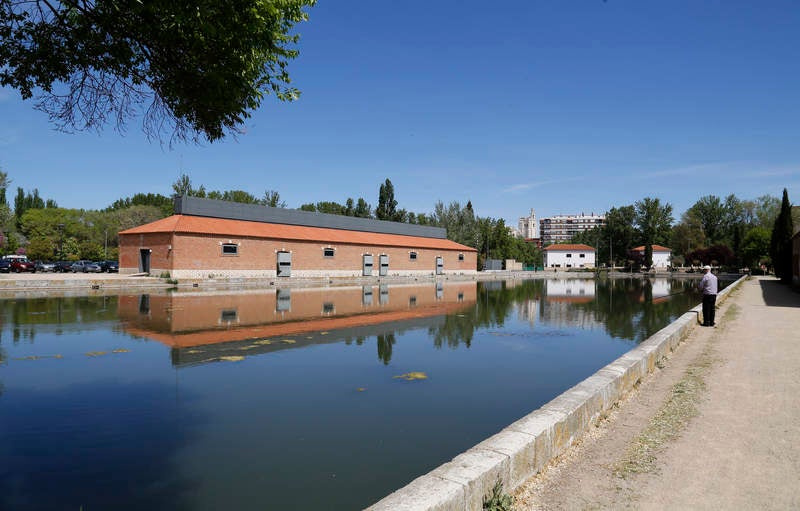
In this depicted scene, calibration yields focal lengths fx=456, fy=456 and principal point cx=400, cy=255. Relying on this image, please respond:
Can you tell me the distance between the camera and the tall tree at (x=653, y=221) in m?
76.4

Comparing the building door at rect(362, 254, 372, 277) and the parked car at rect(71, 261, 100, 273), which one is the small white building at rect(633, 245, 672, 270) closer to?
the building door at rect(362, 254, 372, 277)

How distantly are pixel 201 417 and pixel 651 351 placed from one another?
21.5 ft

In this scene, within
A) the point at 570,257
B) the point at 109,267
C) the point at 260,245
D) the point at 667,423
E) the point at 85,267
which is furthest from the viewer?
the point at 570,257

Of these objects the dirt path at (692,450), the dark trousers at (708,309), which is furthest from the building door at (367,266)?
the dirt path at (692,450)

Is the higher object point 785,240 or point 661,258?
point 785,240

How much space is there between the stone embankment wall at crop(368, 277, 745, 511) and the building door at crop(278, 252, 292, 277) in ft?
103

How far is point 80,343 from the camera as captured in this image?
32.1ft

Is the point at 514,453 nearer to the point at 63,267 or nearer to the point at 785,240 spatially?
the point at 785,240

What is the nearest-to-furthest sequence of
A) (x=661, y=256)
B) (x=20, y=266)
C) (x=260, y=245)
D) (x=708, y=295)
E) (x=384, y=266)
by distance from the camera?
(x=708, y=295) < (x=260, y=245) < (x=20, y=266) < (x=384, y=266) < (x=661, y=256)

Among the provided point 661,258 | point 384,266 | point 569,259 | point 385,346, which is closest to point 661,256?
point 661,258

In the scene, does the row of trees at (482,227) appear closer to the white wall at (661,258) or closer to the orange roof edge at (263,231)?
the white wall at (661,258)

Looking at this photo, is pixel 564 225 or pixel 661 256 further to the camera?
pixel 564 225

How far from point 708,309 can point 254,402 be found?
11.5m

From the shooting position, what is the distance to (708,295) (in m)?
11.7
